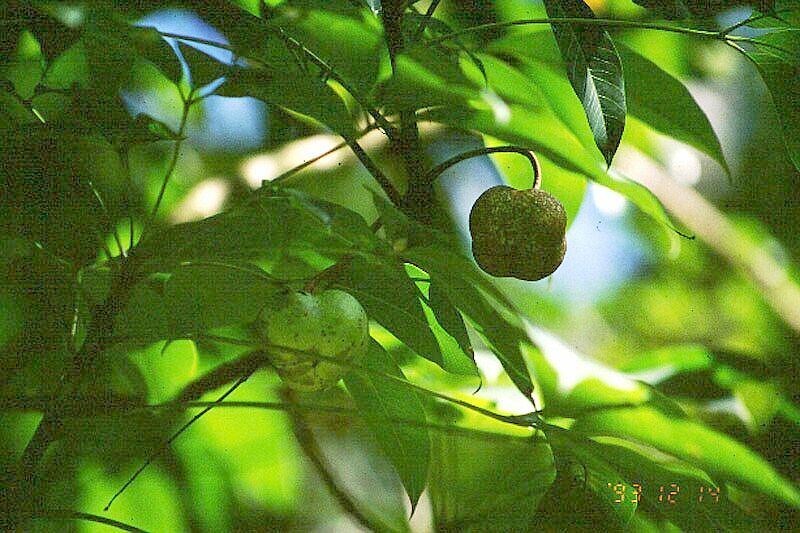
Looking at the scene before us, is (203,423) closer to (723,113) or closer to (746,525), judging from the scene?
(746,525)

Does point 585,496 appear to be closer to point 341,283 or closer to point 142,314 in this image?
point 341,283

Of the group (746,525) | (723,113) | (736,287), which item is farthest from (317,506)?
(723,113)

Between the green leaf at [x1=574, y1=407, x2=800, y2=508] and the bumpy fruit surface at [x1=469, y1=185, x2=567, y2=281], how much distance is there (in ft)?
0.81

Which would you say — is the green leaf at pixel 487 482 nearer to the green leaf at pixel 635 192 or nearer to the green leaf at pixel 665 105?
the green leaf at pixel 635 192

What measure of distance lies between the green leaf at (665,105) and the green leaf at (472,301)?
33 centimetres

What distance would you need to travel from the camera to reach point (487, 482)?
3.72 feet

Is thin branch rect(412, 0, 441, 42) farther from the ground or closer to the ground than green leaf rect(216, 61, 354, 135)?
farther from the ground

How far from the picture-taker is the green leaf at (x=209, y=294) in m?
0.67

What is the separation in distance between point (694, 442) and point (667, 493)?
247mm

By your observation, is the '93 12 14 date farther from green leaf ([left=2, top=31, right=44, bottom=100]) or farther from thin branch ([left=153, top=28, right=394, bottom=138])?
green leaf ([left=2, top=31, right=44, bottom=100])

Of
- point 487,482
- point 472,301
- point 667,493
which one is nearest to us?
point 472,301

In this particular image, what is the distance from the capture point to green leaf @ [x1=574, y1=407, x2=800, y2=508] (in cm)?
92

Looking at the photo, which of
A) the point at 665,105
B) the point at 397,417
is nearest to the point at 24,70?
the point at 397,417

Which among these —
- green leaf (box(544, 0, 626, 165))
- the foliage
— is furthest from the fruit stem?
green leaf (box(544, 0, 626, 165))
